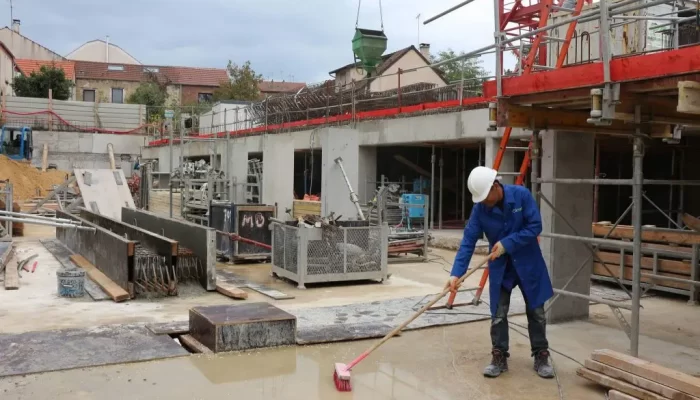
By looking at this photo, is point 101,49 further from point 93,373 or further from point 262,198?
point 93,373

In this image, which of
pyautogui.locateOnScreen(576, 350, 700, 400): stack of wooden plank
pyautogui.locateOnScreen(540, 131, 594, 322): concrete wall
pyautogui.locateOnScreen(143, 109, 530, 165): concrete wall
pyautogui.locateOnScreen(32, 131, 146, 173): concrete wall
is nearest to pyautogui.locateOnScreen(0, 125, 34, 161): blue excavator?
pyautogui.locateOnScreen(32, 131, 146, 173): concrete wall

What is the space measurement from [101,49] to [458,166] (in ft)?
172

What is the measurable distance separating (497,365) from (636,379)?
112cm

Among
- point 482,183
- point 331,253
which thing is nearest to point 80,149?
point 331,253

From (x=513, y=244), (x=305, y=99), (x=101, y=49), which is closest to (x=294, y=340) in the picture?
(x=513, y=244)

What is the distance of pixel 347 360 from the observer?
19.6 feet

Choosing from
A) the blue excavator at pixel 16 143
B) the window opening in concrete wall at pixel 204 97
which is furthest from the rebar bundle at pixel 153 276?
the window opening in concrete wall at pixel 204 97

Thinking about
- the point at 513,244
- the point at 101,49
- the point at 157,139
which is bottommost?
the point at 513,244

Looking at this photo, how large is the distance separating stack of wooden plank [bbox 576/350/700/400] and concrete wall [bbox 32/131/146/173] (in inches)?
1341

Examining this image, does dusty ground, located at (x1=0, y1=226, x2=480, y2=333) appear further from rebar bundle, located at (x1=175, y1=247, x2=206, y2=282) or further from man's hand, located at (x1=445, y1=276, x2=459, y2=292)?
man's hand, located at (x1=445, y1=276, x2=459, y2=292)

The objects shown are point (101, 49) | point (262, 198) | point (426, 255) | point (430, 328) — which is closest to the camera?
point (430, 328)

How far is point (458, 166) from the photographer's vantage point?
22031mm

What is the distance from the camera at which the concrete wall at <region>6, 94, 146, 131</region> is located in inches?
1565

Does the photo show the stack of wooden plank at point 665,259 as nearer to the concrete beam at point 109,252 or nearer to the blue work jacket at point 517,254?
the blue work jacket at point 517,254
